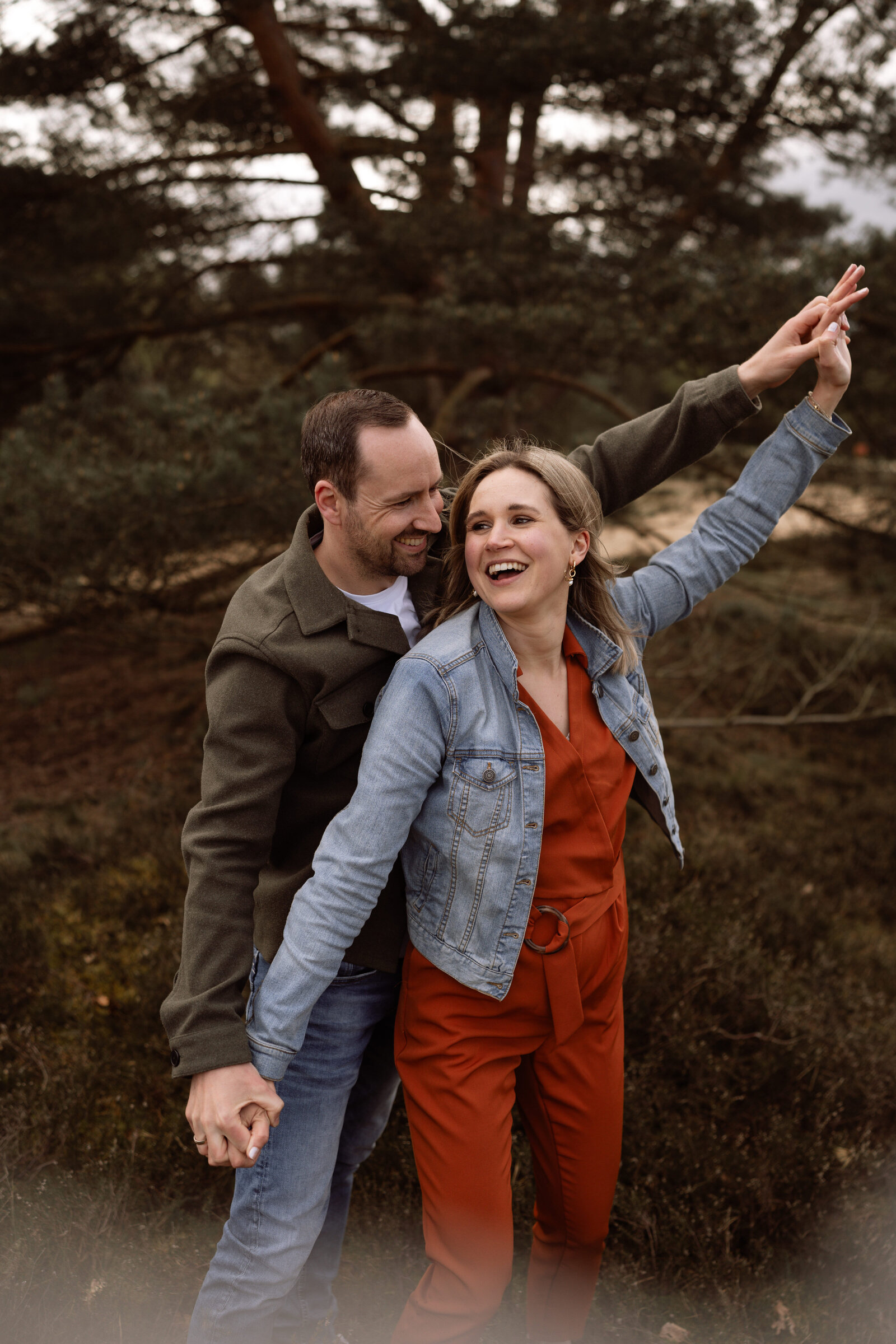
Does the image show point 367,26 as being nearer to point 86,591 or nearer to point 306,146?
point 306,146

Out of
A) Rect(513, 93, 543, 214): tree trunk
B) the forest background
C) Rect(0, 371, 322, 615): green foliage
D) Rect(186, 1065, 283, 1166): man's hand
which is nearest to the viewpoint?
Rect(186, 1065, 283, 1166): man's hand

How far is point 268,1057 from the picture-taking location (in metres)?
1.79

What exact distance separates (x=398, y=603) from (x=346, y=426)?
0.43 m

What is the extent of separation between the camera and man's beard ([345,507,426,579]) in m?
1.96

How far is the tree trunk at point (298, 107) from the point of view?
6.43 meters

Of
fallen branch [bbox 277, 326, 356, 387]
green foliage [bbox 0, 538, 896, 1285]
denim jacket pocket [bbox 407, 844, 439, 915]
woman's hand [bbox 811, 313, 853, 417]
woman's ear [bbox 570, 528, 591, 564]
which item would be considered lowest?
green foliage [bbox 0, 538, 896, 1285]

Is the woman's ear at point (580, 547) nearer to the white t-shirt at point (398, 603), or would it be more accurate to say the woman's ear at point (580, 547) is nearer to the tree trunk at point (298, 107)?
the white t-shirt at point (398, 603)

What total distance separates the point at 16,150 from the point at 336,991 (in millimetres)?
7290

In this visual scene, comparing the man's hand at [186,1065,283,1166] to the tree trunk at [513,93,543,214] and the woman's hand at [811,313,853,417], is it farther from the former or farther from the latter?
the tree trunk at [513,93,543,214]

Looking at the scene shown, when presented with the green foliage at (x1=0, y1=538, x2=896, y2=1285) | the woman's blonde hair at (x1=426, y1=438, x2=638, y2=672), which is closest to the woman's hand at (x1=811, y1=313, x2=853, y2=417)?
the woman's blonde hair at (x1=426, y1=438, x2=638, y2=672)

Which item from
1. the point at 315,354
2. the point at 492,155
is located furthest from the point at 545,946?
the point at 492,155

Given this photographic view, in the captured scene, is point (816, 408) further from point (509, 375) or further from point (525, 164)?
point (525, 164)

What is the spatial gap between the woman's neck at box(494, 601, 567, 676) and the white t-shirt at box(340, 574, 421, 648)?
216 mm

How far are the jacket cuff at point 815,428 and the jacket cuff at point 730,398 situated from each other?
0.11 metres
